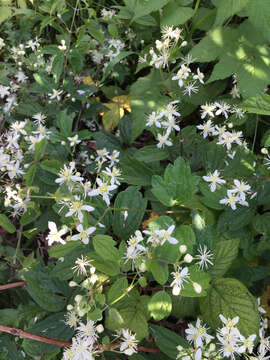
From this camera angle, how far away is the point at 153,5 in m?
1.99

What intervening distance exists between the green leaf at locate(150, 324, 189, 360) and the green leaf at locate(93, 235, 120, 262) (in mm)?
435

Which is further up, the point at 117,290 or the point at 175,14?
the point at 175,14

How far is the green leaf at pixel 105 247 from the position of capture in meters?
1.31

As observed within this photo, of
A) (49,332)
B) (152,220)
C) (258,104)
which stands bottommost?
(49,332)

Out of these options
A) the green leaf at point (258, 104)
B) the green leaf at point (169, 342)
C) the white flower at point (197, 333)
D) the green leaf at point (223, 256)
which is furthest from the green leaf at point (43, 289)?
the green leaf at point (258, 104)

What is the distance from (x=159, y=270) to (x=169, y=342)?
1.26 feet

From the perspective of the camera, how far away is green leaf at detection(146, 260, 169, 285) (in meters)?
1.29

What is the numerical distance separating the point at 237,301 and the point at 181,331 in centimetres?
42

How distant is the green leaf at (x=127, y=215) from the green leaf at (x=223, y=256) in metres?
0.37

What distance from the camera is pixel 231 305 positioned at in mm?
1513

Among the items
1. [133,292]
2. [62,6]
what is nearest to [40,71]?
[62,6]

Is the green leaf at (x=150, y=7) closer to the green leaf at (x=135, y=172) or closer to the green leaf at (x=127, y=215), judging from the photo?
the green leaf at (x=135, y=172)

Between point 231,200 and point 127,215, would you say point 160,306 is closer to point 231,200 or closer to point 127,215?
point 127,215

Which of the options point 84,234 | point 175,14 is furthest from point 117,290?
point 175,14
